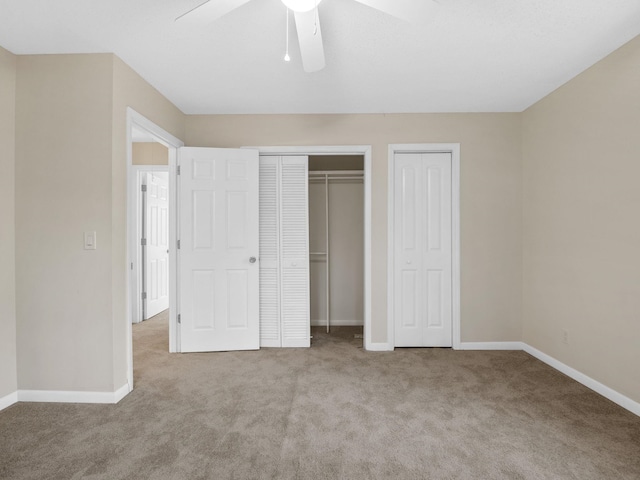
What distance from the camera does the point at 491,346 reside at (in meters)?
3.57

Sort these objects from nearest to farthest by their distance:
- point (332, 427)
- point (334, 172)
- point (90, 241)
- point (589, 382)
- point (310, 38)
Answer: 1. point (310, 38)
2. point (332, 427)
3. point (90, 241)
4. point (589, 382)
5. point (334, 172)

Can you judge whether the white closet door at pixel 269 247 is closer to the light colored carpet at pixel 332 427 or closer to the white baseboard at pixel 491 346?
the light colored carpet at pixel 332 427

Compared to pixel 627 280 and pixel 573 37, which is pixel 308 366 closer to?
pixel 627 280

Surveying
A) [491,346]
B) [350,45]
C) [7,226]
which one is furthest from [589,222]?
[7,226]

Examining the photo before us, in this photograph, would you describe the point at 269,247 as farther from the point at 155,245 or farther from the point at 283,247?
the point at 155,245

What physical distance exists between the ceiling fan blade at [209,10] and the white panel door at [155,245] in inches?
139

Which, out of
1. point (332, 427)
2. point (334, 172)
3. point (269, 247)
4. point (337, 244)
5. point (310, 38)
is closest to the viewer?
point (310, 38)

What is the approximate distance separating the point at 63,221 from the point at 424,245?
325 cm

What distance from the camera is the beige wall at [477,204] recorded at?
3.56 m

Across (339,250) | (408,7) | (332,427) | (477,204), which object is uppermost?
(408,7)

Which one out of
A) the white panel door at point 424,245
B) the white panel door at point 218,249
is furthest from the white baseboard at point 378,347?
the white panel door at point 218,249

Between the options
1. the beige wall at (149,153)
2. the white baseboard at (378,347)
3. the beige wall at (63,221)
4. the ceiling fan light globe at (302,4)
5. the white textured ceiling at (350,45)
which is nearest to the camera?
the ceiling fan light globe at (302,4)

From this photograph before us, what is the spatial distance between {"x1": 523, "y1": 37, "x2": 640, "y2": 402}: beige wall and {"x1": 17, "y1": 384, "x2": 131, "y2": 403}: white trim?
12.1ft

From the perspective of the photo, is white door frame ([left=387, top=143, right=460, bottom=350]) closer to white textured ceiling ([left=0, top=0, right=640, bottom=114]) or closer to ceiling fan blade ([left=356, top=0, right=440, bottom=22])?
white textured ceiling ([left=0, top=0, right=640, bottom=114])
